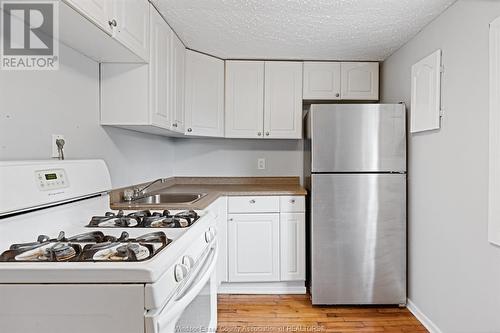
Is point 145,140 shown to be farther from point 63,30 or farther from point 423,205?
point 423,205

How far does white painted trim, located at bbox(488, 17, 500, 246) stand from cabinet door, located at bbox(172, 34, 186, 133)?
189 centimetres

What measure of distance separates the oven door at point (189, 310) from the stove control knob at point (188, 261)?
49 millimetres

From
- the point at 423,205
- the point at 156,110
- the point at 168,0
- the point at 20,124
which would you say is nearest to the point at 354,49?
the point at 423,205

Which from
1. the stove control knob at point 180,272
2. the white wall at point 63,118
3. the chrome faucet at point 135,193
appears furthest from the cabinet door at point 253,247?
the stove control knob at point 180,272

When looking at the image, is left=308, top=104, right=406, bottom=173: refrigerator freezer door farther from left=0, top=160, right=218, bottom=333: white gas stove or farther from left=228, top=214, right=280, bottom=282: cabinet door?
left=0, top=160, right=218, bottom=333: white gas stove

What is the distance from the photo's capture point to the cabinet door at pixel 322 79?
3.00 m

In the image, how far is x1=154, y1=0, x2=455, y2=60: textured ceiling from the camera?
1952 mm

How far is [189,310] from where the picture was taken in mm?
1139

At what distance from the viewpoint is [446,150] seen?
1980mm

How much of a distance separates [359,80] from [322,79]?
0.35m

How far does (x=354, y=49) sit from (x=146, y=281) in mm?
2554

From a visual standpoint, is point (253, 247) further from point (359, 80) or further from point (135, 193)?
point (359, 80)

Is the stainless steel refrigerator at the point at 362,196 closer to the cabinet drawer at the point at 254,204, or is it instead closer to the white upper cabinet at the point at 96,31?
the cabinet drawer at the point at 254,204

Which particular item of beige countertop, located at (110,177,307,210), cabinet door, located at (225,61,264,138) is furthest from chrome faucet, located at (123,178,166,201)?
cabinet door, located at (225,61,264,138)
